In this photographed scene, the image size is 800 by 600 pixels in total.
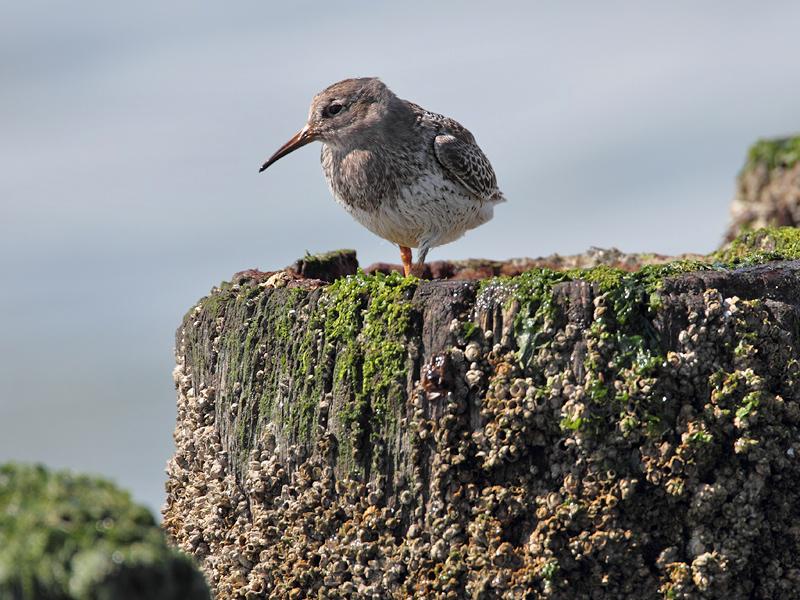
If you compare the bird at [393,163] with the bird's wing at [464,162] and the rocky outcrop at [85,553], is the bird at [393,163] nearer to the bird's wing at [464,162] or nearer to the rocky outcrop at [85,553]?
the bird's wing at [464,162]

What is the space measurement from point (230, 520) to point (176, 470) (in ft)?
2.83

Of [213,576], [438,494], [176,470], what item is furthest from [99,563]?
[176,470]

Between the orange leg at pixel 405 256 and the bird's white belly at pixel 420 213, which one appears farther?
the orange leg at pixel 405 256

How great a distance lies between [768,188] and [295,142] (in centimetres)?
894

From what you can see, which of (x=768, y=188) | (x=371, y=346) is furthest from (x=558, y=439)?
(x=768, y=188)

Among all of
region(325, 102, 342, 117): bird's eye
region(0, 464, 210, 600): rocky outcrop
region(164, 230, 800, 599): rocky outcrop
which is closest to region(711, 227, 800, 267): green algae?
region(164, 230, 800, 599): rocky outcrop

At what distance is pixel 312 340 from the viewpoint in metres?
6.91

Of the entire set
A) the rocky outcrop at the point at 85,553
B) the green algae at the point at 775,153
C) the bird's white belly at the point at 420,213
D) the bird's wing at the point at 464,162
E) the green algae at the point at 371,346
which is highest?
the green algae at the point at 775,153

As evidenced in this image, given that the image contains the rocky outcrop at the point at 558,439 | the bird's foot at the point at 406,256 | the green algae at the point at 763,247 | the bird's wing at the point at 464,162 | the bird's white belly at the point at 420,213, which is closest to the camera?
the rocky outcrop at the point at 558,439

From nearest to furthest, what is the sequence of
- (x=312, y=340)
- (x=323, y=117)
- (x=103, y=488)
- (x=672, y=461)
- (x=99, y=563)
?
1. (x=99, y=563)
2. (x=103, y=488)
3. (x=672, y=461)
4. (x=312, y=340)
5. (x=323, y=117)

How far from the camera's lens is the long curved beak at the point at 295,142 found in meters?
9.53

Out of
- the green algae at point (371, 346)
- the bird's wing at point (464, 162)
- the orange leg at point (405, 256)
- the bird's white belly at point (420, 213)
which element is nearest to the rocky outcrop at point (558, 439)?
the green algae at point (371, 346)

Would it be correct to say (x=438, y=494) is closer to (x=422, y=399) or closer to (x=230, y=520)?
(x=422, y=399)

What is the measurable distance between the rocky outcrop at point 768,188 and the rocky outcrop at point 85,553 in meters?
12.4
